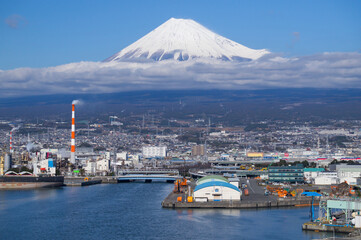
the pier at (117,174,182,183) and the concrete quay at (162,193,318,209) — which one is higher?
the pier at (117,174,182,183)

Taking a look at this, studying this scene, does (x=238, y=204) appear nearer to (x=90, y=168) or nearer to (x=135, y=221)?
(x=135, y=221)

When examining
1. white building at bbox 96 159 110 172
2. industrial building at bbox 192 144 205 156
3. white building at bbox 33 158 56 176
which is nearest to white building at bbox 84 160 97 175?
white building at bbox 96 159 110 172

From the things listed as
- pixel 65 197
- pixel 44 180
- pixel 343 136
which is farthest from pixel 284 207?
pixel 343 136

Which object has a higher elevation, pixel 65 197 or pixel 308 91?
pixel 308 91

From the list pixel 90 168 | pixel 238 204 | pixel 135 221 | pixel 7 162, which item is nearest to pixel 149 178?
pixel 90 168

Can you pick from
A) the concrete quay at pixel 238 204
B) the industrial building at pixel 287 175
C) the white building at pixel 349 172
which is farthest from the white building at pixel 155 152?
the concrete quay at pixel 238 204

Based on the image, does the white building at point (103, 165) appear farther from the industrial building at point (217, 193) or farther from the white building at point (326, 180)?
the industrial building at point (217, 193)

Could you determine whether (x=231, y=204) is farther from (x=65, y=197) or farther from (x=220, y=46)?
(x=220, y=46)

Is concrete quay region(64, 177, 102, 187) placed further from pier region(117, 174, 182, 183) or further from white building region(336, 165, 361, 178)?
white building region(336, 165, 361, 178)
